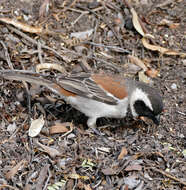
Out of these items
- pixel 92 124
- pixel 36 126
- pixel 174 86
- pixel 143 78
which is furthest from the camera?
pixel 143 78

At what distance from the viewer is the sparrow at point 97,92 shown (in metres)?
7.12

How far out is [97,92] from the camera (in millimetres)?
7141

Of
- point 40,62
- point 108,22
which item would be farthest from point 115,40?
point 40,62

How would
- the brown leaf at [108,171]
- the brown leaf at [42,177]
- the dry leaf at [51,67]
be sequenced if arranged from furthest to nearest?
the dry leaf at [51,67], the brown leaf at [108,171], the brown leaf at [42,177]

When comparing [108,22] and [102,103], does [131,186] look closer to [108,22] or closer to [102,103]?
[102,103]

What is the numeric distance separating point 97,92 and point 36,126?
1257 millimetres

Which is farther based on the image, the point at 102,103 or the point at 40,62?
the point at 40,62

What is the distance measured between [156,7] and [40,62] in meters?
3.45

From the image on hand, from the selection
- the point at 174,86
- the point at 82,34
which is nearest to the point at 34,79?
the point at 82,34

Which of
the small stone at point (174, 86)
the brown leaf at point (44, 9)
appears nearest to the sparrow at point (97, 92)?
the small stone at point (174, 86)

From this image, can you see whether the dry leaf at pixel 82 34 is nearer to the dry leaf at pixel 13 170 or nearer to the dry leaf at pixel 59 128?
the dry leaf at pixel 59 128

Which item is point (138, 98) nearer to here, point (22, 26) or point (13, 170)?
point (13, 170)

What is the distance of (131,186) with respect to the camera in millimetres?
6211

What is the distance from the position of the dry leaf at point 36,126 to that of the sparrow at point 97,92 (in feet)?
2.02
